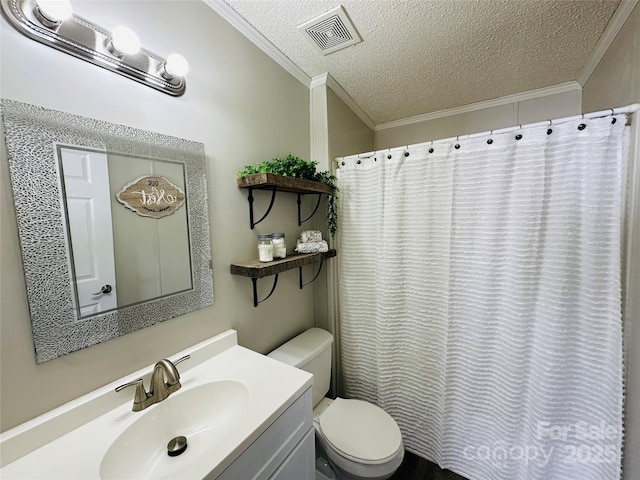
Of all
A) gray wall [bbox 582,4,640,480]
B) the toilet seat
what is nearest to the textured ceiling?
gray wall [bbox 582,4,640,480]

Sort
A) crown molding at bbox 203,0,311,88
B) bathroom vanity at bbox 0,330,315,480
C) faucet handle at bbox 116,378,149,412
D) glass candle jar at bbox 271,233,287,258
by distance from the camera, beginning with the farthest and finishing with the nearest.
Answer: glass candle jar at bbox 271,233,287,258 → crown molding at bbox 203,0,311,88 → faucet handle at bbox 116,378,149,412 → bathroom vanity at bbox 0,330,315,480

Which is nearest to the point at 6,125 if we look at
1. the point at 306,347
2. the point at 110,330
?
the point at 110,330

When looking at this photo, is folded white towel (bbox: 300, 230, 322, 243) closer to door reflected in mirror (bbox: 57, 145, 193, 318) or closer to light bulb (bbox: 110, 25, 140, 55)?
door reflected in mirror (bbox: 57, 145, 193, 318)

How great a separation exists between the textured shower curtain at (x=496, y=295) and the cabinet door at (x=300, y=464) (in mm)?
732

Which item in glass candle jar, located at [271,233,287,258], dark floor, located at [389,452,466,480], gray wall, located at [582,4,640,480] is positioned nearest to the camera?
gray wall, located at [582,4,640,480]

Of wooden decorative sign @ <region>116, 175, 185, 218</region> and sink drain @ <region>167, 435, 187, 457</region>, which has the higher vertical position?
wooden decorative sign @ <region>116, 175, 185, 218</region>

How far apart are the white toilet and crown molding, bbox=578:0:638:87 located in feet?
6.83

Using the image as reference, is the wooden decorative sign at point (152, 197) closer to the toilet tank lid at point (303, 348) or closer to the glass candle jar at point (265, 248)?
the glass candle jar at point (265, 248)

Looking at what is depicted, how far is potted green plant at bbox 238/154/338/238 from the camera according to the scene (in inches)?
46.2

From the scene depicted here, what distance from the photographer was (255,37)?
1.24 meters

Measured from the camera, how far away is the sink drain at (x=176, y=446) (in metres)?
0.78

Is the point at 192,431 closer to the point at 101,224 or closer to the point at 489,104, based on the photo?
the point at 101,224

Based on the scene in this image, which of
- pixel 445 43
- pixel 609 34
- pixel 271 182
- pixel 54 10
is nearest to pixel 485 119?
pixel 609 34

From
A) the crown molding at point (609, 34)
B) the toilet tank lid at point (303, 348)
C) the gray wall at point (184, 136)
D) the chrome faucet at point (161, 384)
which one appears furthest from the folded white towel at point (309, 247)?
the crown molding at point (609, 34)
